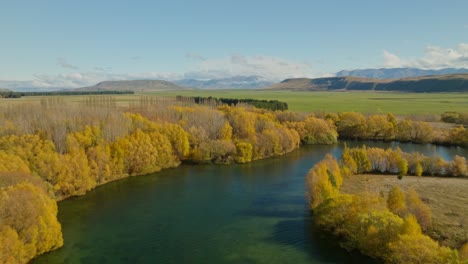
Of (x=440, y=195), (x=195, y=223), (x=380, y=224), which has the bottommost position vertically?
(x=195, y=223)

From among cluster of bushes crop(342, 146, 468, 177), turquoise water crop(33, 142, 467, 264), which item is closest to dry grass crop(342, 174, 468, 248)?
cluster of bushes crop(342, 146, 468, 177)

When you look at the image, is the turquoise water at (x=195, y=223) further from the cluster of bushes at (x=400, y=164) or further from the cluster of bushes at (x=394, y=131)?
the cluster of bushes at (x=394, y=131)

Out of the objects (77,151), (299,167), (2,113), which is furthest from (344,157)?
(2,113)

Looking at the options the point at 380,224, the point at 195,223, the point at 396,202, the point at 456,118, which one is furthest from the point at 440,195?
the point at 456,118

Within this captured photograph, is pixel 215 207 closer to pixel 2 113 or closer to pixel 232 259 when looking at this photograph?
pixel 232 259

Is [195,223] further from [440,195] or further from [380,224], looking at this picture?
[440,195]

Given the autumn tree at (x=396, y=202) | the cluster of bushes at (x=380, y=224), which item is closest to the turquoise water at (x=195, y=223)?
the cluster of bushes at (x=380, y=224)

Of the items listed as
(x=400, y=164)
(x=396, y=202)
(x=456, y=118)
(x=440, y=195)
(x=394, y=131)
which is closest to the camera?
(x=396, y=202)
